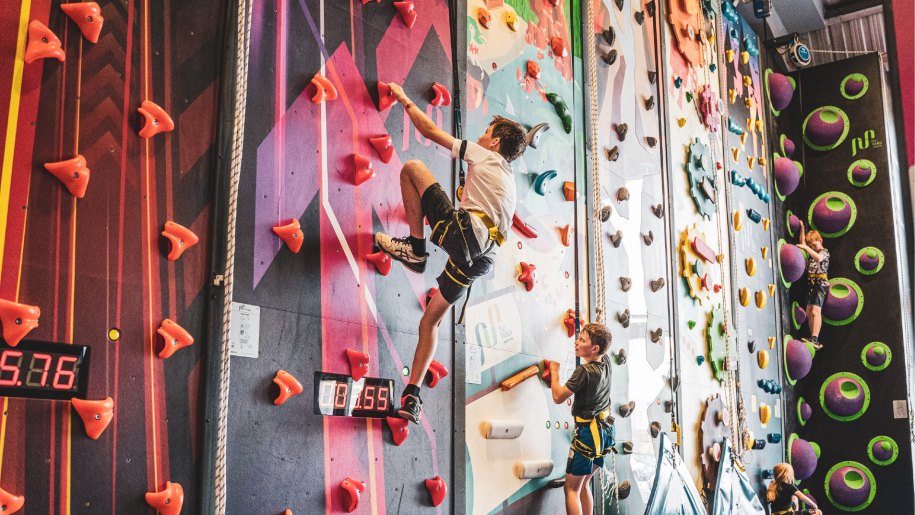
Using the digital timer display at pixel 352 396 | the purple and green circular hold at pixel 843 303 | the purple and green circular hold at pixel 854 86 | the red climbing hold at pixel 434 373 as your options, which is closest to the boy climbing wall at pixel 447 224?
the digital timer display at pixel 352 396

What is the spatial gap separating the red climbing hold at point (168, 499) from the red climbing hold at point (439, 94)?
191 cm

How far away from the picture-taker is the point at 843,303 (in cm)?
766

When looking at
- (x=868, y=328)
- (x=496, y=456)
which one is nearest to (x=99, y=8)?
(x=496, y=456)

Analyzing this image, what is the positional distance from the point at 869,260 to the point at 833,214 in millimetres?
567

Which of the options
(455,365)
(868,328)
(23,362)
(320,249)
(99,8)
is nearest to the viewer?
(23,362)

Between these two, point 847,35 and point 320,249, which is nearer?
point 320,249

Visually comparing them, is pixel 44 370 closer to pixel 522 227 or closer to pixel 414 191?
pixel 414 191

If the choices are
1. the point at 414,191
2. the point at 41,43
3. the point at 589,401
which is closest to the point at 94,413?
the point at 41,43

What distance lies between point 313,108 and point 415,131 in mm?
575

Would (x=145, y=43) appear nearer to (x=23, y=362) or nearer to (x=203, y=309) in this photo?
(x=203, y=309)

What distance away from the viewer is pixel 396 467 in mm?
3053

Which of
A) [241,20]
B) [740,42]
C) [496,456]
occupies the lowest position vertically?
[496,456]

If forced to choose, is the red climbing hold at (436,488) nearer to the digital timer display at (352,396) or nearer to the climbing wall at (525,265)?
the climbing wall at (525,265)

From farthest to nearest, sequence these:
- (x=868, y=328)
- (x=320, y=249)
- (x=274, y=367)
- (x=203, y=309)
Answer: (x=868, y=328) → (x=320, y=249) → (x=274, y=367) → (x=203, y=309)
